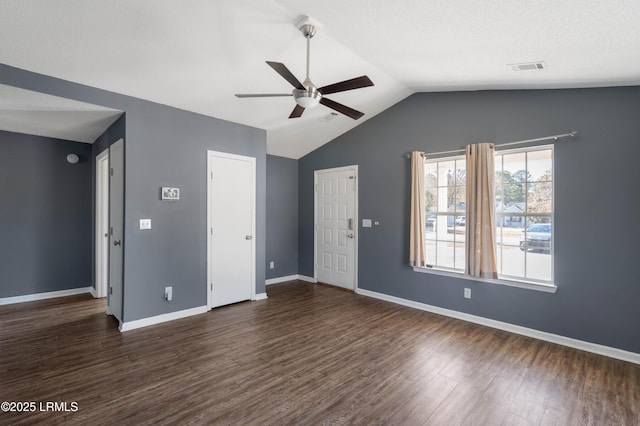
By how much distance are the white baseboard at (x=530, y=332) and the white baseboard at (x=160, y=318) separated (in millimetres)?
2807

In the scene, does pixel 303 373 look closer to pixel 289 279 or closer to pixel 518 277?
pixel 518 277

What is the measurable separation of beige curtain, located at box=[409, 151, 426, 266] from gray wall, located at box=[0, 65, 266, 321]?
2731 mm

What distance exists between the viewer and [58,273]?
15.9 ft

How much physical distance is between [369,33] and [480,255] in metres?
2.84

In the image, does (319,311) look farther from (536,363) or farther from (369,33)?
(369,33)

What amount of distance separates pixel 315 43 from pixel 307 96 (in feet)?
2.75

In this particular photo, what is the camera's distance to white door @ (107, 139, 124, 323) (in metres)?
3.62

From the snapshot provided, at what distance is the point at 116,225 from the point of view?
3.79 m

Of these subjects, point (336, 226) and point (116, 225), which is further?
point (336, 226)

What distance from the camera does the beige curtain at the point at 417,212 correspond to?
14.2 ft

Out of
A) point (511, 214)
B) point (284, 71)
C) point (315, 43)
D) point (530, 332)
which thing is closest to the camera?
point (284, 71)

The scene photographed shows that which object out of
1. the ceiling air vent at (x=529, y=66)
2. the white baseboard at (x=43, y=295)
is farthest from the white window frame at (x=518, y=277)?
the white baseboard at (x=43, y=295)

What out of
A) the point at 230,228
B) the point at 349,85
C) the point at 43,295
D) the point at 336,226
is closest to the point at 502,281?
the point at 336,226

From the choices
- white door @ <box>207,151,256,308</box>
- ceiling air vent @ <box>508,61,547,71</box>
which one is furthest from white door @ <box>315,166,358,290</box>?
ceiling air vent @ <box>508,61,547,71</box>
